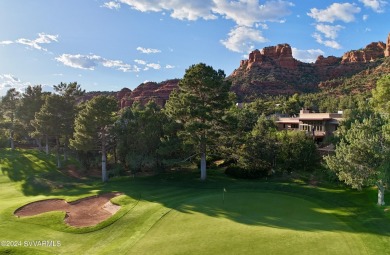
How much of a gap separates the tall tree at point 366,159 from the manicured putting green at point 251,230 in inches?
140

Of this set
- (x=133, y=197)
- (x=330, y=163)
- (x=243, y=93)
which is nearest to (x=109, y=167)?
(x=133, y=197)

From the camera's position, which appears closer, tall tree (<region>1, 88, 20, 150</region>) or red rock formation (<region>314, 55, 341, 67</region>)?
tall tree (<region>1, 88, 20, 150</region>)

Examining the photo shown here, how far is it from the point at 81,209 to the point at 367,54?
190335mm

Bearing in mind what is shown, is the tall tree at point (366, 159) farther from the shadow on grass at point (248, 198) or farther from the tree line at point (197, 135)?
the tree line at point (197, 135)

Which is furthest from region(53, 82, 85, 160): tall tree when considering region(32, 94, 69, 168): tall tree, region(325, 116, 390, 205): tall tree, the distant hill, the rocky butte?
the rocky butte

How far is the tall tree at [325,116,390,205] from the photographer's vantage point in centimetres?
2211

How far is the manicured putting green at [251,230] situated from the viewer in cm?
1415

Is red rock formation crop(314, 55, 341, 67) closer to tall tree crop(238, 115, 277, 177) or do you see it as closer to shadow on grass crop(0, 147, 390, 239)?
tall tree crop(238, 115, 277, 177)

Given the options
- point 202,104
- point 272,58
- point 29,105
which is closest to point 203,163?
point 202,104

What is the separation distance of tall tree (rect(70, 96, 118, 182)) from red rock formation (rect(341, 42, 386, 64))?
16836 centimetres

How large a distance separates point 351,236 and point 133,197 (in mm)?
17670

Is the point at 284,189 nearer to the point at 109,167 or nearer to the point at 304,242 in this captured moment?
the point at 304,242

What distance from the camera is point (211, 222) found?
1841cm

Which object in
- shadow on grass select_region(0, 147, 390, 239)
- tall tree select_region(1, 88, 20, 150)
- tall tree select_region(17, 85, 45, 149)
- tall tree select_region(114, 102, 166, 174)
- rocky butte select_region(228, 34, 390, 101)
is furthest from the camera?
rocky butte select_region(228, 34, 390, 101)
